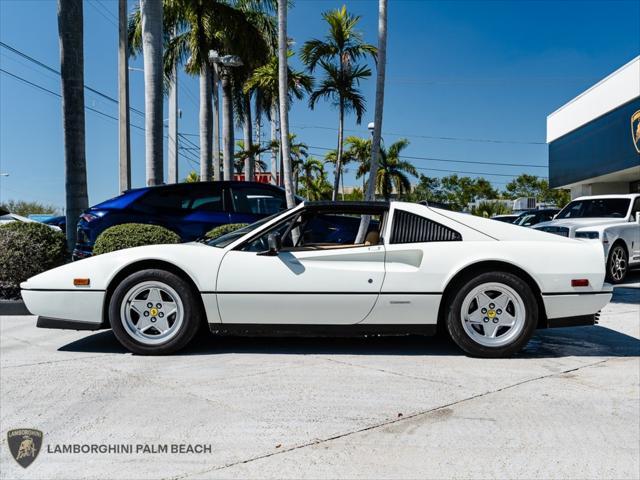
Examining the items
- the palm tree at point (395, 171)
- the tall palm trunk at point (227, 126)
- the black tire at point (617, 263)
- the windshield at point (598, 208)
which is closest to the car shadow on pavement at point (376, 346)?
the black tire at point (617, 263)

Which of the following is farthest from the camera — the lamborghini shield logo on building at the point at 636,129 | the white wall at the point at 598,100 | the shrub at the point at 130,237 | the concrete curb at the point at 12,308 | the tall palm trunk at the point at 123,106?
the white wall at the point at 598,100

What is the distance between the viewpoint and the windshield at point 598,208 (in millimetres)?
10680

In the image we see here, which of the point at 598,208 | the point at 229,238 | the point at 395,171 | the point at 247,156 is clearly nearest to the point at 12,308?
the point at 229,238

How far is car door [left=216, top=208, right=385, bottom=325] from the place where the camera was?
448 centimetres

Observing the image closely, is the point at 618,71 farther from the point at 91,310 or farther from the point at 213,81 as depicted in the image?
the point at 91,310

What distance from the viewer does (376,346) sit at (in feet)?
16.5

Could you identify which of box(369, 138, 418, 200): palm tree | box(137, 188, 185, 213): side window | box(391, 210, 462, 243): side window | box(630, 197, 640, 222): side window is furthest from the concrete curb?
box(369, 138, 418, 200): palm tree

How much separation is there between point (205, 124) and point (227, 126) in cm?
274

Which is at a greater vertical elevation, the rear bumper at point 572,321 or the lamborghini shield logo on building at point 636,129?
the lamborghini shield logo on building at point 636,129

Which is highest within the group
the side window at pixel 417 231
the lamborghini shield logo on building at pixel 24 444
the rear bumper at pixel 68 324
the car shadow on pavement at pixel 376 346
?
the side window at pixel 417 231

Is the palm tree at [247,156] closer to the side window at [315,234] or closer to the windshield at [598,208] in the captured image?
the windshield at [598,208]

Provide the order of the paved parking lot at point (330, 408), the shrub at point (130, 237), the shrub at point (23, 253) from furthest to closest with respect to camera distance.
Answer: the shrub at point (23, 253) < the shrub at point (130, 237) < the paved parking lot at point (330, 408)

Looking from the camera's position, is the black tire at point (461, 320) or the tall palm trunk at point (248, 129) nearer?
the black tire at point (461, 320)

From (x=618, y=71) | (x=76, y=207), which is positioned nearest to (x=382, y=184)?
(x=618, y=71)
